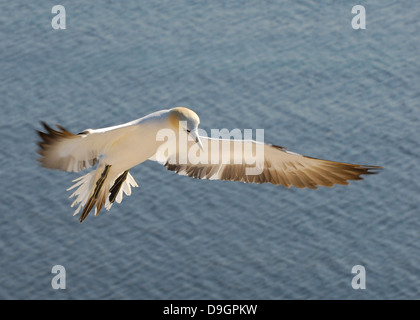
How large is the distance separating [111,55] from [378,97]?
22.7 ft

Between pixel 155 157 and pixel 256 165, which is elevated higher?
pixel 155 157

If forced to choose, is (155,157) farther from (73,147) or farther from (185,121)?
(185,121)

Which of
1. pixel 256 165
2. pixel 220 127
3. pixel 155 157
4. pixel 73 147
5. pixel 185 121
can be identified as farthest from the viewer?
pixel 220 127

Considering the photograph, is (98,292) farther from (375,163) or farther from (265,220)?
(375,163)

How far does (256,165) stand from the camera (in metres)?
16.1

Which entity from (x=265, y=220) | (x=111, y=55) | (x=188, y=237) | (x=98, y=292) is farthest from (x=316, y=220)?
(x=111, y=55)

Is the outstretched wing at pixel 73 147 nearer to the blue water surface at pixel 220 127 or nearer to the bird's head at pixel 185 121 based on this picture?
the bird's head at pixel 185 121

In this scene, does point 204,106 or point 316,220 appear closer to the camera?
point 316,220

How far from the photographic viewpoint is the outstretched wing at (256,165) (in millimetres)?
15250

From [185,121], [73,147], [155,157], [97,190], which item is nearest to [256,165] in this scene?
[155,157]

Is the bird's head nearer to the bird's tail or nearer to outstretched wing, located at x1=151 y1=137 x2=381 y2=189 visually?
outstretched wing, located at x1=151 y1=137 x2=381 y2=189

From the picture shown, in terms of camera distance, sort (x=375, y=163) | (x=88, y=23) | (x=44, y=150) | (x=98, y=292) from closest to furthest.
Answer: (x=44, y=150), (x=98, y=292), (x=375, y=163), (x=88, y=23)

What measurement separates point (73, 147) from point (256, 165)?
2955 millimetres

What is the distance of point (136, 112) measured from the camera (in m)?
24.8
